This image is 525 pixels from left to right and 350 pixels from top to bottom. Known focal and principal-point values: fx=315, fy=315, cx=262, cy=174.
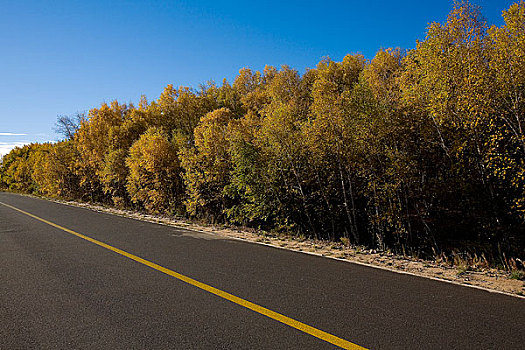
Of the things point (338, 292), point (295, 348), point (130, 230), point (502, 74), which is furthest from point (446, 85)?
point (130, 230)

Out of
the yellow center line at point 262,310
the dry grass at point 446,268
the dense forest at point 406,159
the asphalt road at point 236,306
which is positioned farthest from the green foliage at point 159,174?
the yellow center line at point 262,310

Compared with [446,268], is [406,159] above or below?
above

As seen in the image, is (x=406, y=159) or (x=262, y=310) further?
(x=406, y=159)

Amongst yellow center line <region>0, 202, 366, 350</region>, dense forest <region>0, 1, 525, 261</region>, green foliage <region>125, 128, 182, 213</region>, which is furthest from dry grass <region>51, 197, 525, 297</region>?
green foliage <region>125, 128, 182, 213</region>

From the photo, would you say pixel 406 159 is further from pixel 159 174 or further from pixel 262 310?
pixel 159 174

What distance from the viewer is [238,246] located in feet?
23.5

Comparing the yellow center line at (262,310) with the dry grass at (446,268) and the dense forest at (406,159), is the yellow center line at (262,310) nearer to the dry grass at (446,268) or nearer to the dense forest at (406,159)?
the dry grass at (446,268)

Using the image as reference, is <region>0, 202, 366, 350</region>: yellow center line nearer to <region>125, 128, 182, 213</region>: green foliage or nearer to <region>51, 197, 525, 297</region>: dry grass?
<region>51, 197, 525, 297</region>: dry grass

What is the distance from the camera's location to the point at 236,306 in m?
3.68

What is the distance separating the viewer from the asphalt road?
290 cm

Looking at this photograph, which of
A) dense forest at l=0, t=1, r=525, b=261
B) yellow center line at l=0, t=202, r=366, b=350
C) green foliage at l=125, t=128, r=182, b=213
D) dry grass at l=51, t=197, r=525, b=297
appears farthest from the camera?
green foliage at l=125, t=128, r=182, b=213

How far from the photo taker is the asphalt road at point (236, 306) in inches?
114

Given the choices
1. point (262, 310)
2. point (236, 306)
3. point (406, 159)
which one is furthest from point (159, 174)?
point (262, 310)

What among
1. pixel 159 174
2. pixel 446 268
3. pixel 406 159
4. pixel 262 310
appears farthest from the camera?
pixel 159 174
